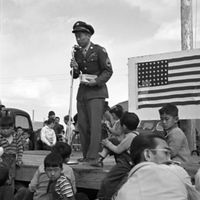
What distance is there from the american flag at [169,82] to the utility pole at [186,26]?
141 cm

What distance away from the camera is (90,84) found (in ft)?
18.2

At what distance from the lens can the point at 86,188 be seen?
5.13 m

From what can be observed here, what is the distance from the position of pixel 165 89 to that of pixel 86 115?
11.1 ft

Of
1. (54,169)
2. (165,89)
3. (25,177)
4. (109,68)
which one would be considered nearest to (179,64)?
(165,89)

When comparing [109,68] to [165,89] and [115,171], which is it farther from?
[165,89]

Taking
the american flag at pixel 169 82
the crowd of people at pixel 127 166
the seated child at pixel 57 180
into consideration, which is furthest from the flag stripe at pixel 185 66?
the seated child at pixel 57 180

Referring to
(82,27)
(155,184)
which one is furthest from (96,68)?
(155,184)

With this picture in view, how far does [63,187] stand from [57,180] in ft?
0.39

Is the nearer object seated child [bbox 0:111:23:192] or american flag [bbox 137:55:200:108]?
seated child [bbox 0:111:23:192]

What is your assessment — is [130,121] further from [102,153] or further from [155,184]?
[155,184]

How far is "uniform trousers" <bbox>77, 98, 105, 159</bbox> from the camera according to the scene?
5.57m

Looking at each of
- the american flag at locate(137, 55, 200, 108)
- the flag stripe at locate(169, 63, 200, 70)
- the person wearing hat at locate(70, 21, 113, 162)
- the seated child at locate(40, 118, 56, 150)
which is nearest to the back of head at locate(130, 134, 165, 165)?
the person wearing hat at locate(70, 21, 113, 162)

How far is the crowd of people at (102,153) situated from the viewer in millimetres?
2148

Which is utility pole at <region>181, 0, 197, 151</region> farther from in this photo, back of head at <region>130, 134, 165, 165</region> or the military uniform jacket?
back of head at <region>130, 134, 165, 165</region>
